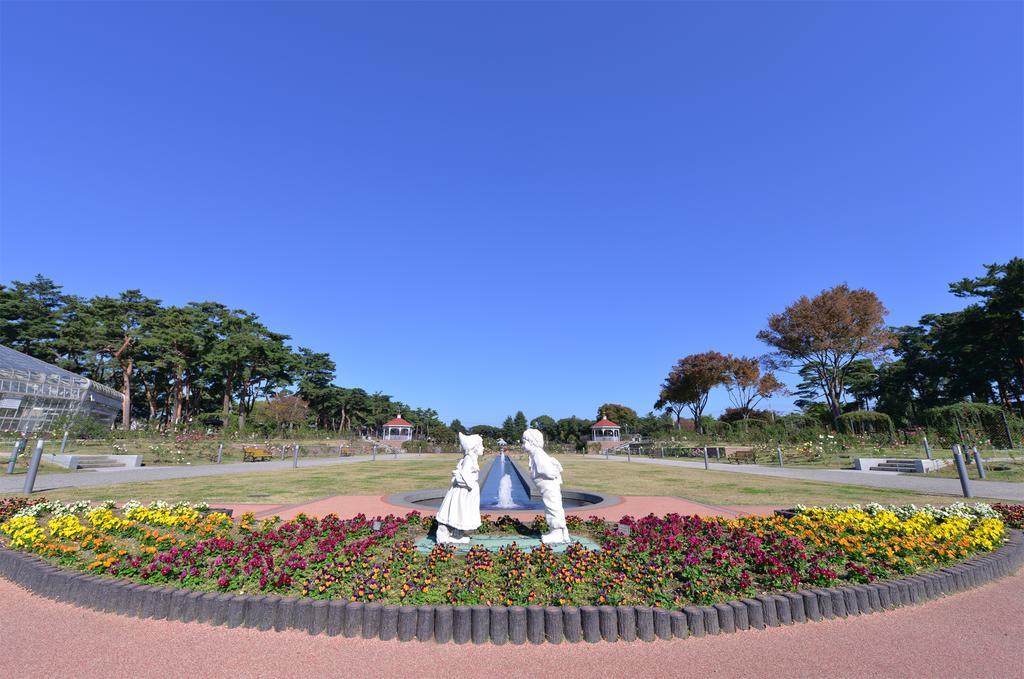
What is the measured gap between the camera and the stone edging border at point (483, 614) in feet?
12.7

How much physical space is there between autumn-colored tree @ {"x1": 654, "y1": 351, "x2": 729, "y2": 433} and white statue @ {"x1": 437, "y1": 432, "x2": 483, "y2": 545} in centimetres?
4716

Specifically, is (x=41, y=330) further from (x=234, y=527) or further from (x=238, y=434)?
(x=234, y=527)

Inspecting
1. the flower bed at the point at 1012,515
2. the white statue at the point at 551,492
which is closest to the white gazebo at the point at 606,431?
the flower bed at the point at 1012,515

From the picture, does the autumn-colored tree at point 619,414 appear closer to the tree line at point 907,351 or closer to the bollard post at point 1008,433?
the tree line at point 907,351

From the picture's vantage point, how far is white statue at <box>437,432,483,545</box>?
6207mm

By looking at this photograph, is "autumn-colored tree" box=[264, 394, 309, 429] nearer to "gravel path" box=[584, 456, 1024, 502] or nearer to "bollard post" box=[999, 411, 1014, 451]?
"gravel path" box=[584, 456, 1024, 502]

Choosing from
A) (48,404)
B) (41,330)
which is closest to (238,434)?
(48,404)

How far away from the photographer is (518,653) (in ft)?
12.0

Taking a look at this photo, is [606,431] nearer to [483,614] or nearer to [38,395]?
[38,395]

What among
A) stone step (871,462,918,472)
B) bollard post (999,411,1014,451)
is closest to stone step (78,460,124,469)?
stone step (871,462,918,472)

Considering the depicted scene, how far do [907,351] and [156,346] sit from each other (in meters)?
75.5

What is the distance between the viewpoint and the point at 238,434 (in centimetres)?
3531

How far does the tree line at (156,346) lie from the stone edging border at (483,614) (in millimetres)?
42870

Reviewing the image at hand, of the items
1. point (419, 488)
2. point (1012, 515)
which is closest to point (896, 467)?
point (1012, 515)
